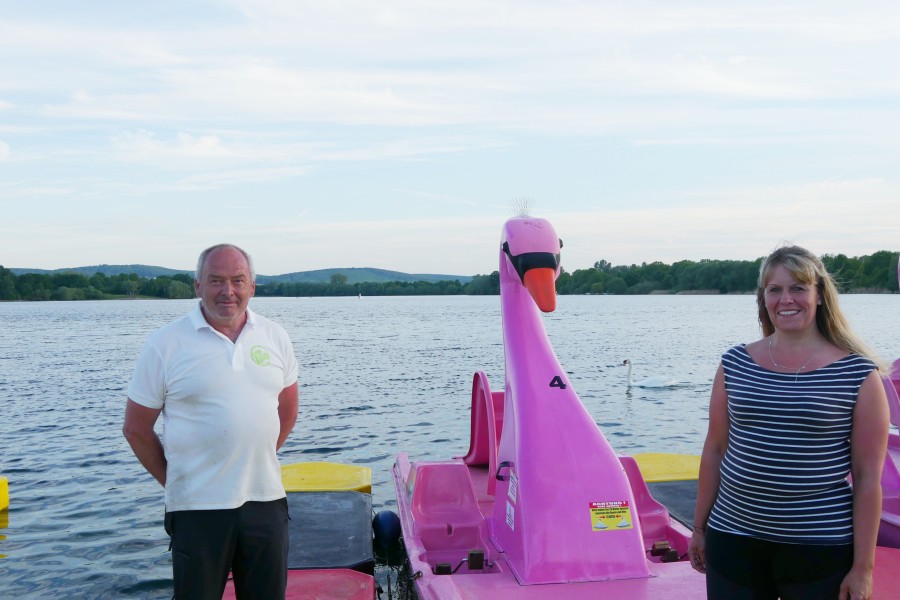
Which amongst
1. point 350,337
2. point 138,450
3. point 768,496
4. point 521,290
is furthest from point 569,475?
point 350,337

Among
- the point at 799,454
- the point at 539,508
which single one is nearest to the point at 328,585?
the point at 539,508

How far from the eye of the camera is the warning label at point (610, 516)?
476cm

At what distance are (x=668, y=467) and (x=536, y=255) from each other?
3948 millimetres

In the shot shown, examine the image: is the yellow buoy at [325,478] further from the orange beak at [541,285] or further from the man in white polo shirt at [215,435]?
the man in white polo shirt at [215,435]

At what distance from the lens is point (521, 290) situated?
19.0 ft

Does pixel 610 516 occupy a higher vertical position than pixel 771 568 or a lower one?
lower

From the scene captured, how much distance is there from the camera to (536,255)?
214 inches

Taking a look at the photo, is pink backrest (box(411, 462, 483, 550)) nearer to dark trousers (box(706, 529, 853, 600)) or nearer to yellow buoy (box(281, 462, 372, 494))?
yellow buoy (box(281, 462, 372, 494))

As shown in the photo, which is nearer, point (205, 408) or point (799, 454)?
point (799, 454)

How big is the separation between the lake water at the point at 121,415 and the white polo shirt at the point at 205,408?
4118mm

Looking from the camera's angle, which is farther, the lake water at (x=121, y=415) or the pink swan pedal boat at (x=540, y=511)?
the lake water at (x=121, y=415)

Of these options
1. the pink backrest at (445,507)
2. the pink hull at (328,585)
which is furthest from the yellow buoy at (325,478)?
the pink hull at (328,585)

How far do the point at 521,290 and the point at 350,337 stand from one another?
34.2 metres

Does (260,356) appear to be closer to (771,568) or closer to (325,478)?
(771,568)
